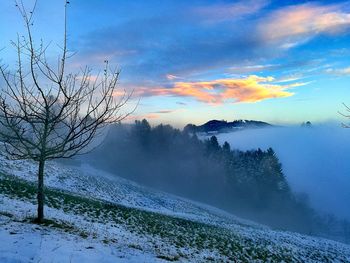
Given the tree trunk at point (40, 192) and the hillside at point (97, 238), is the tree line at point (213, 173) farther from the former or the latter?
the tree trunk at point (40, 192)

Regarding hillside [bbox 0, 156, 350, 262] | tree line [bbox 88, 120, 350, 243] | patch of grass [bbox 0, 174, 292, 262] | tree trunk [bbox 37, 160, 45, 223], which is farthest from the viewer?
tree line [bbox 88, 120, 350, 243]

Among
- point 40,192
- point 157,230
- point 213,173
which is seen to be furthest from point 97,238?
point 213,173

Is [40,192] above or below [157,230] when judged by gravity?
above

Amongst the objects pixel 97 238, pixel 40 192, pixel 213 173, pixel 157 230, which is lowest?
pixel 213 173

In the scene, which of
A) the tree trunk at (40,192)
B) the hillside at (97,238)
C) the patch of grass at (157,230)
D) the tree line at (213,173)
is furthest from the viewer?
the tree line at (213,173)

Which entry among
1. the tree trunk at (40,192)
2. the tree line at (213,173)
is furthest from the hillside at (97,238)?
the tree line at (213,173)

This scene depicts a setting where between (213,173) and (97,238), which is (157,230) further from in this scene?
(213,173)

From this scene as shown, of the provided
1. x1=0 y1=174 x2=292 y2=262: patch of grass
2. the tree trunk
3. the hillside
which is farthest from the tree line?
the tree trunk

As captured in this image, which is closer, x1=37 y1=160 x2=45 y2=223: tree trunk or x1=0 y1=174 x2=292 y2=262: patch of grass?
x1=37 y1=160 x2=45 y2=223: tree trunk

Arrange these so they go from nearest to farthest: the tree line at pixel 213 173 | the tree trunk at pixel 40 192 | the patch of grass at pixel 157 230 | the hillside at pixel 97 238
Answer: the hillside at pixel 97 238
the tree trunk at pixel 40 192
the patch of grass at pixel 157 230
the tree line at pixel 213 173

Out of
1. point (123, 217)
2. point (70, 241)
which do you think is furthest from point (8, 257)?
point (123, 217)

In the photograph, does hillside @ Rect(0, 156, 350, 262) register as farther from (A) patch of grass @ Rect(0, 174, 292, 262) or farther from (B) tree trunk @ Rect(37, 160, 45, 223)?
(B) tree trunk @ Rect(37, 160, 45, 223)

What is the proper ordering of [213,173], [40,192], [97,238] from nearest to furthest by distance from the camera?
1. [40,192]
2. [97,238]
3. [213,173]

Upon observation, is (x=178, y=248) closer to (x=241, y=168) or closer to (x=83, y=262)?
(x=83, y=262)
